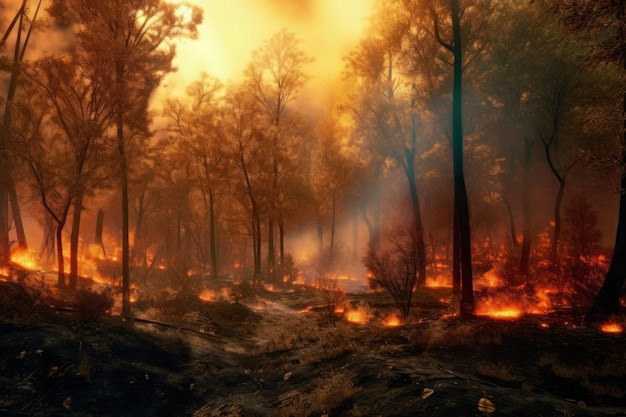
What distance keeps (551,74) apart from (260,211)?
1741 centimetres

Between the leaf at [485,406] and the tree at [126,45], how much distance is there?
33.7ft

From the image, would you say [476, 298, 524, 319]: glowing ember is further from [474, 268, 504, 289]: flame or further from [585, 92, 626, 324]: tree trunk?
[474, 268, 504, 289]: flame

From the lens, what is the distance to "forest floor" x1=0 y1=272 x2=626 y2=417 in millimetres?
5547

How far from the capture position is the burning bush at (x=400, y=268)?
11906mm

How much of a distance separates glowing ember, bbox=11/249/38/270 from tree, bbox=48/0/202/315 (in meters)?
8.14

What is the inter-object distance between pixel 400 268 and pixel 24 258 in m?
16.5

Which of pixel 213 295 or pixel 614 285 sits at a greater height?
pixel 614 285

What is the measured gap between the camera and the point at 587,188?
2989cm

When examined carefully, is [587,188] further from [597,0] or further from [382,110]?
[597,0]

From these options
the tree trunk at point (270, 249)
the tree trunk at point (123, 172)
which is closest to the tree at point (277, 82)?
the tree trunk at point (270, 249)

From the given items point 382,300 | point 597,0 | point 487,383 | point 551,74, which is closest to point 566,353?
point 487,383

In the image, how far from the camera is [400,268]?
12.0 m

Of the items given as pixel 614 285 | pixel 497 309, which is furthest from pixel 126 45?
pixel 614 285

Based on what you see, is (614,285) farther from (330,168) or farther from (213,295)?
(330,168)
